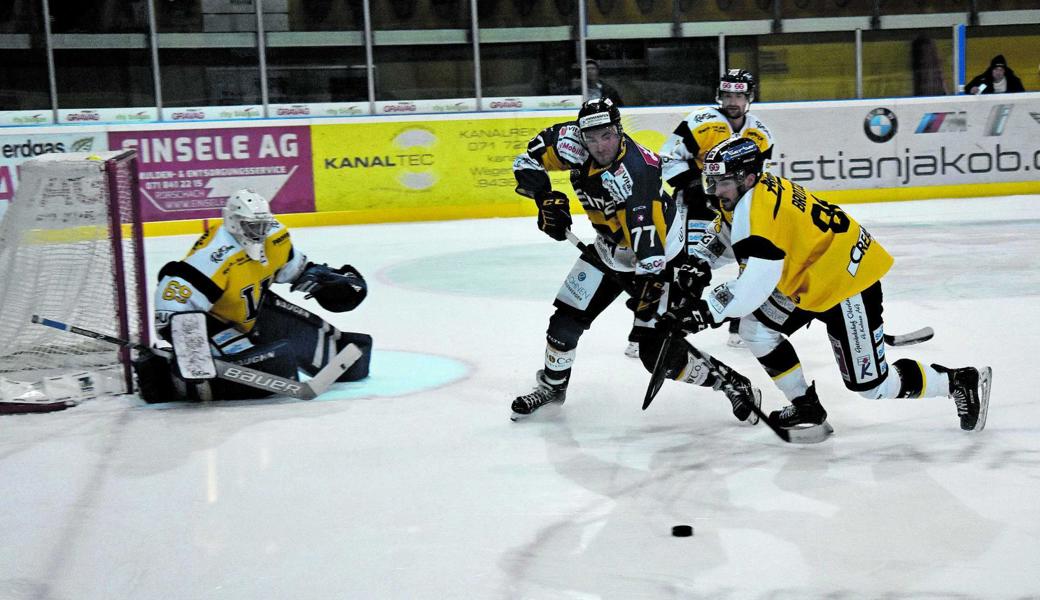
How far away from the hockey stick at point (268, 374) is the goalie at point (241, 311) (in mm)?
58

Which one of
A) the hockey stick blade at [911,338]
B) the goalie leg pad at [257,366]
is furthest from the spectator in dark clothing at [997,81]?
the goalie leg pad at [257,366]

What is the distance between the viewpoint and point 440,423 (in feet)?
12.7

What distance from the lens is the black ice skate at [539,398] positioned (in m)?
3.89

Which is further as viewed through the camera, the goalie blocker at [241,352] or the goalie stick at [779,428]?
the goalie blocker at [241,352]

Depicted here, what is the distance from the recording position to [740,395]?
12.0 feet

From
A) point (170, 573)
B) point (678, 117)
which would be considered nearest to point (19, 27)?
point (678, 117)

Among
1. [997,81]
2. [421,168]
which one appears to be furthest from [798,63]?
[421,168]

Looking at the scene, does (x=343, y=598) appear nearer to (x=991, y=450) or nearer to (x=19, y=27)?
(x=991, y=450)

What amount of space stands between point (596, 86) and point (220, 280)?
7370 millimetres

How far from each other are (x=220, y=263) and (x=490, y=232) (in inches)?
207

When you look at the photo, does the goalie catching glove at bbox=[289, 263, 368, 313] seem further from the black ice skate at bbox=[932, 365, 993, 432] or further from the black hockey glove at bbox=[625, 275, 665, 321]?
the black ice skate at bbox=[932, 365, 993, 432]

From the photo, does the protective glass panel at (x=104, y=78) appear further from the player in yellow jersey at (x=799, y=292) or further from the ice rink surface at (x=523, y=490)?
the player in yellow jersey at (x=799, y=292)

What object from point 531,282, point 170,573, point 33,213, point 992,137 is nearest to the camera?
point 170,573

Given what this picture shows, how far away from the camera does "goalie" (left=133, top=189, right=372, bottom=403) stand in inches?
158
